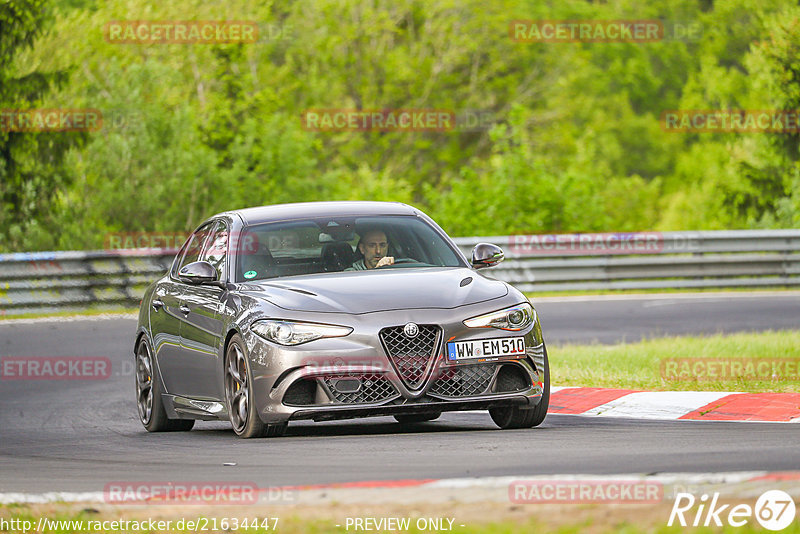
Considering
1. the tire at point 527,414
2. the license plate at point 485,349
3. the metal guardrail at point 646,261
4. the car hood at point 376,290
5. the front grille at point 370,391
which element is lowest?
the metal guardrail at point 646,261

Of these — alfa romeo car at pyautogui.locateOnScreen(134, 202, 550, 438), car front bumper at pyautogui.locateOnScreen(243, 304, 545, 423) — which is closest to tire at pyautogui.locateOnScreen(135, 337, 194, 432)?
alfa romeo car at pyautogui.locateOnScreen(134, 202, 550, 438)

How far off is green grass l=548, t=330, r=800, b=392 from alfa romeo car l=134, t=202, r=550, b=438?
243cm

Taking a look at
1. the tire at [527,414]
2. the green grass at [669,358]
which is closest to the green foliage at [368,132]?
the green grass at [669,358]

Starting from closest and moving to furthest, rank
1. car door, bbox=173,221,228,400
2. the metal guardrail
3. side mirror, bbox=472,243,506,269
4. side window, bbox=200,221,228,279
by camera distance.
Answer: car door, bbox=173,221,228,400, side mirror, bbox=472,243,506,269, side window, bbox=200,221,228,279, the metal guardrail

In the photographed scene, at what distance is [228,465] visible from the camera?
802 cm

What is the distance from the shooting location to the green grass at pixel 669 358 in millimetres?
11891

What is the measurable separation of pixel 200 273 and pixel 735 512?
208 inches

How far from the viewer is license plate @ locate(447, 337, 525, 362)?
903 cm

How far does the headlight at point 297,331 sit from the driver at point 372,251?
1129 mm

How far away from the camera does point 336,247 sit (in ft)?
33.6

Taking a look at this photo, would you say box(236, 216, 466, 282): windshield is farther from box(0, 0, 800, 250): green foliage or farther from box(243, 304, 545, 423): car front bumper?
box(0, 0, 800, 250): green foliage

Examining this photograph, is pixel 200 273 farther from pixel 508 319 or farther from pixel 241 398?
pixel 508 319

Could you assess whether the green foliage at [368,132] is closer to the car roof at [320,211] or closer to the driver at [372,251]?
the car roof at [320,211]

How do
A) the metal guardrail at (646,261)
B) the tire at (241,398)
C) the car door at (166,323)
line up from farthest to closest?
the metal guardrail at (646,261), the car door at (166,323), the tire at (241,398)
